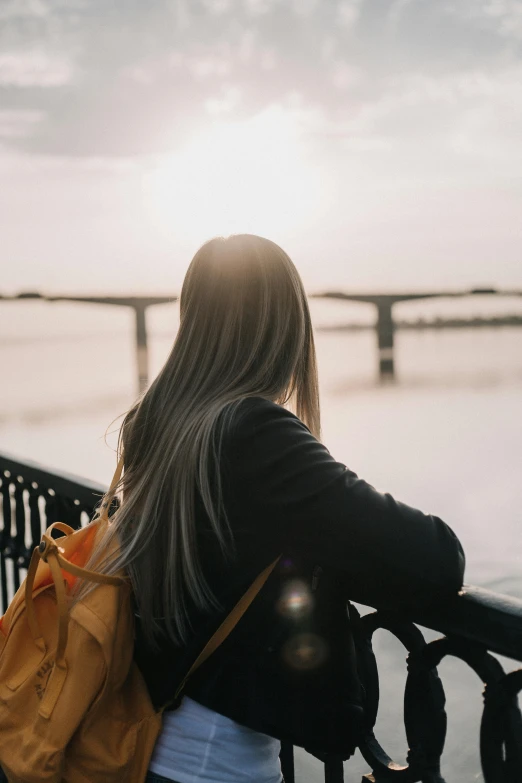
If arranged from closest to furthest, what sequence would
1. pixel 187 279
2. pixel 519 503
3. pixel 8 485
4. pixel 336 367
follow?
pixel 187 279, pixel 8 485, pixel 519 503, pixel 336 367

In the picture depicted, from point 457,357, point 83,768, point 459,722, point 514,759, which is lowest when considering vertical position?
point 457,357

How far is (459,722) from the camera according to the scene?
655 cm

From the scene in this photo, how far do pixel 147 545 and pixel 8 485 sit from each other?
234 centimetres

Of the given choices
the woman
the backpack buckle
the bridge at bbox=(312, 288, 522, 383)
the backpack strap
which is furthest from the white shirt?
the bridge at bbox=(312, 288, 522, 383)

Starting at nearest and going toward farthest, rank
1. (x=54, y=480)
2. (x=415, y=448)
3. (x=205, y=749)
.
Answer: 1. (x=205, y=749)
2. (x=54, y=480)
3. (x=415, y=448)

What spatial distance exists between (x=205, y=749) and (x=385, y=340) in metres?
47.0

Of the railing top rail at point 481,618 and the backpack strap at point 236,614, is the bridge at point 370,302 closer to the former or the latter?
the backpack strap at point 236,614

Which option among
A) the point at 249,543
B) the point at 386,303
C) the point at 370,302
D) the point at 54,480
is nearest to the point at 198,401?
the point at 249,543

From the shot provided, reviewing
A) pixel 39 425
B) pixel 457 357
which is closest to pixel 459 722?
pixel 39 425

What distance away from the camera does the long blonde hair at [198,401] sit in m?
1.53

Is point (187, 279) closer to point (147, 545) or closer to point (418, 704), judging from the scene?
point (147, 545)

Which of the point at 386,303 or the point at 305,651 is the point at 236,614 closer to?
the point at 305,651

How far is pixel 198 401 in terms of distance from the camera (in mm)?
1627

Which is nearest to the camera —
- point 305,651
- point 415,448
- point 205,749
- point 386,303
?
point 305,651
